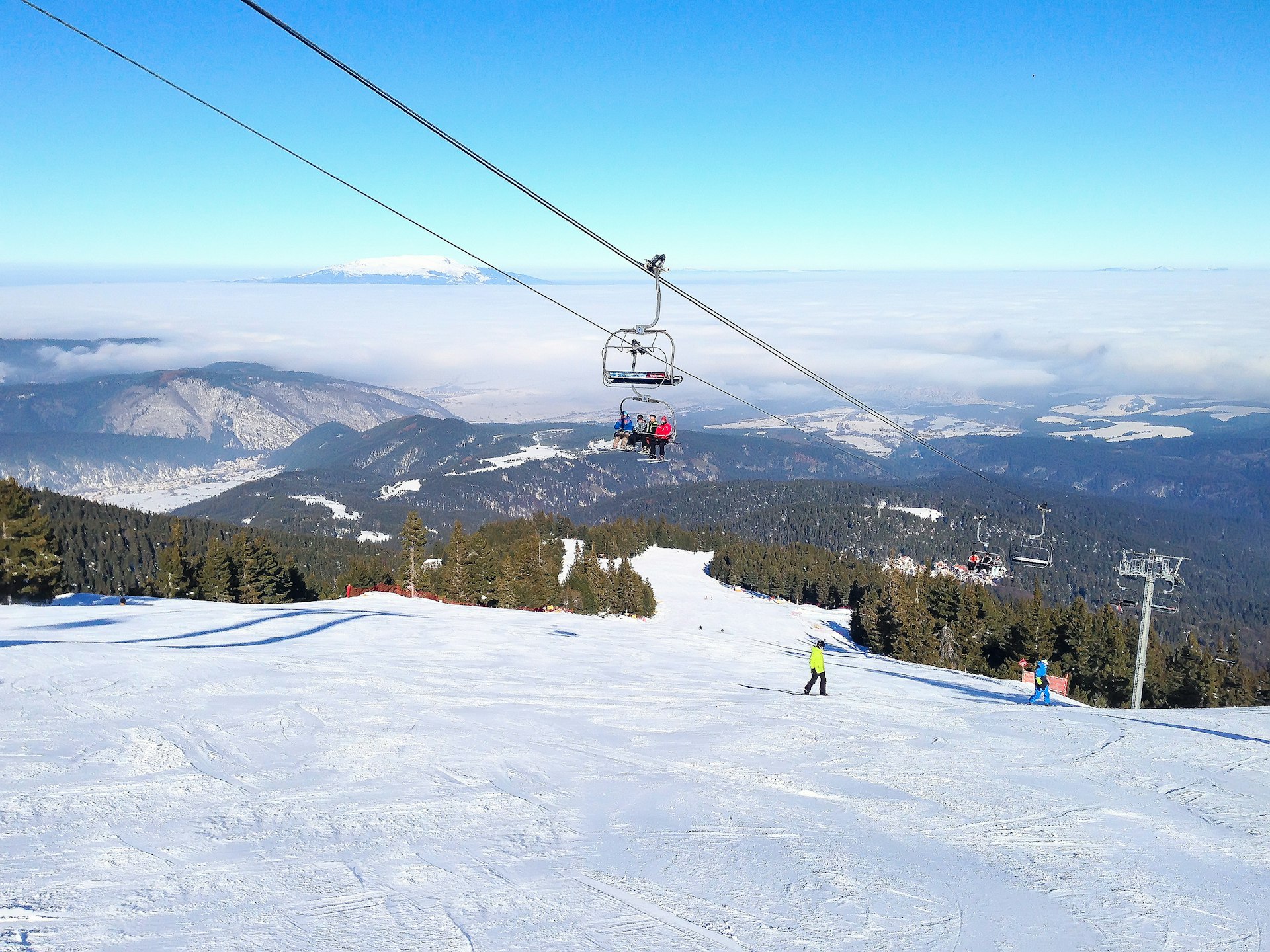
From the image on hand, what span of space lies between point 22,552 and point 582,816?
42.9m

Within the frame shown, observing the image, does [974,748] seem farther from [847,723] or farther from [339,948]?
[339,948]

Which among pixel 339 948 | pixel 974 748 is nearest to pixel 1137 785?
pixel 974 748

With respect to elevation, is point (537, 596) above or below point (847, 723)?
below

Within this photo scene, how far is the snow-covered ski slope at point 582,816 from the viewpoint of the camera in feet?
19.3

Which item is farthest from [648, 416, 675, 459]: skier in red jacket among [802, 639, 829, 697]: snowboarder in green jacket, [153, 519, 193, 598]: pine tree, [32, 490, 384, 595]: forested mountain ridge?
[32, 490, 384, 595]: forested mountain ridge

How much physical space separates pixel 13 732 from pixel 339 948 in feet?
25.2

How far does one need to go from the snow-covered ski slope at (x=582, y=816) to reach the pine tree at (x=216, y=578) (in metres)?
42.8

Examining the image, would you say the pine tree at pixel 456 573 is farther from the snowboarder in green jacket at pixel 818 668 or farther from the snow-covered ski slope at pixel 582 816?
the snowboarder in green jacket at pixel 818 668

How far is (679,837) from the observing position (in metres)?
7.86

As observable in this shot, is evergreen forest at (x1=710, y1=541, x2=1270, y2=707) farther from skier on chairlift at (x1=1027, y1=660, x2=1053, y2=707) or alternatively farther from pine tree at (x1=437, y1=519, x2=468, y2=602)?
pine tree at (x1=437, y1=519, x2=468, y2=602)

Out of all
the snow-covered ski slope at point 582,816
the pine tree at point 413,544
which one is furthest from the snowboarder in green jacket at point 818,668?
the pine tree at point 413,544

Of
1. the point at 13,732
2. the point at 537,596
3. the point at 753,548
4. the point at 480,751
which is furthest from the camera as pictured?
the point at 753,548

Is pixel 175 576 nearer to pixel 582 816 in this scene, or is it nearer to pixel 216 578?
Answer: pixel 216 578

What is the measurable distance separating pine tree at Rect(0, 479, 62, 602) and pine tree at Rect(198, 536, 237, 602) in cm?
1601
